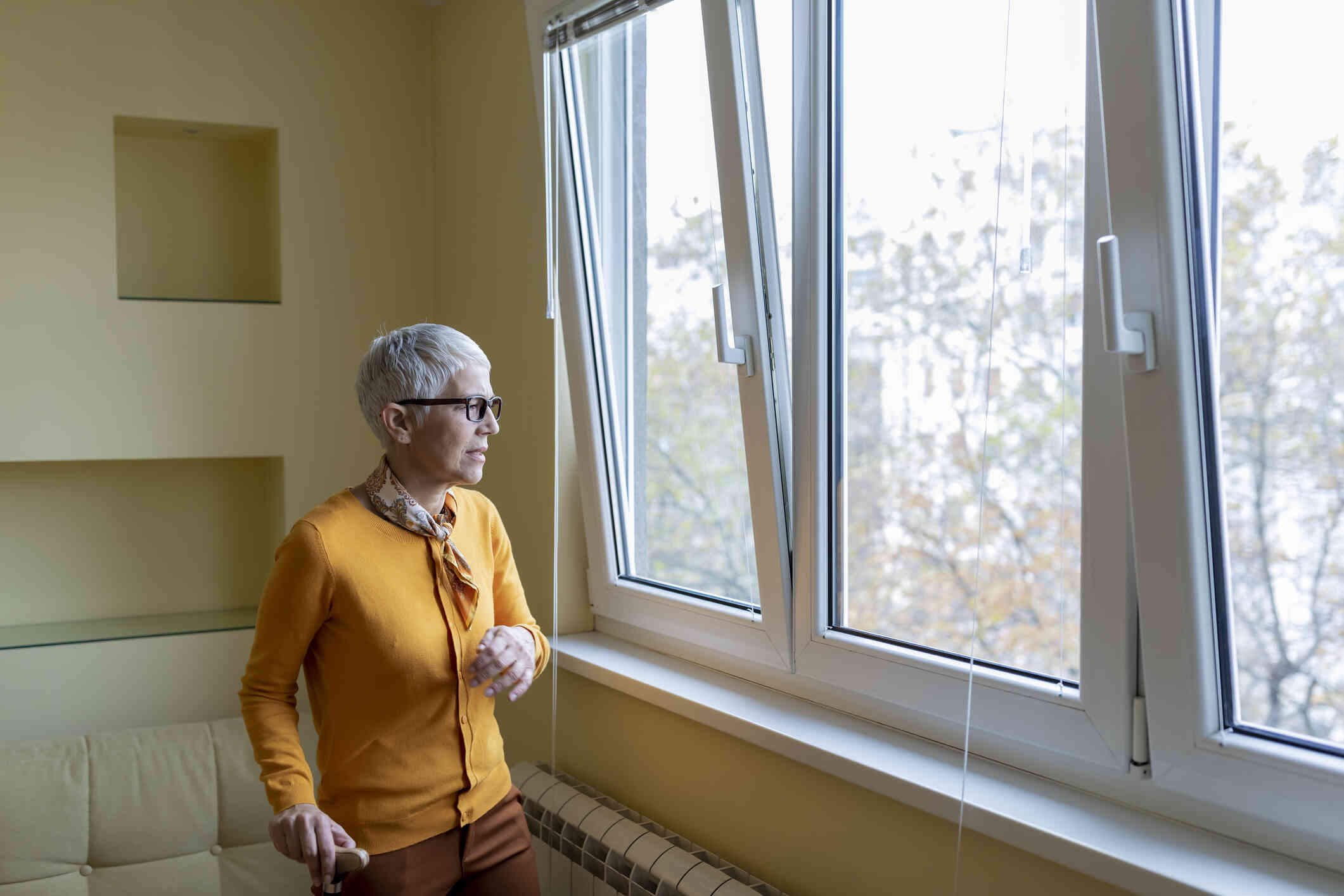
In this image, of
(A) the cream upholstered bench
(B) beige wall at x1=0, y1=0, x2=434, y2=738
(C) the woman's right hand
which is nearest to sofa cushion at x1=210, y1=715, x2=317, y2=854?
(A) the cream upholstered bench

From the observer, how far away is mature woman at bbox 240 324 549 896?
61.5 inches

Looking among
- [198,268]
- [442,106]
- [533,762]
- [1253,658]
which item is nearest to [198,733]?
[533,762]

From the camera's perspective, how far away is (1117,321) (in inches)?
54.3

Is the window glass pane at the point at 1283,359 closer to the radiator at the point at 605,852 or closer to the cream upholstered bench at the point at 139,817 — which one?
the radiator at the point at 605,852

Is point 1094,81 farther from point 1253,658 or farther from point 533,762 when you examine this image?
point 533,762

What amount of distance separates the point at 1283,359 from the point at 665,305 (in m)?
1.36

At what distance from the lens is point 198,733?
8.51ft

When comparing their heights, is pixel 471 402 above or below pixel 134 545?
above

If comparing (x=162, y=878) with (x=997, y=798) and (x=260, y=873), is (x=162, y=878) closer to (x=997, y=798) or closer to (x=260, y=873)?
(x=260, y=873)

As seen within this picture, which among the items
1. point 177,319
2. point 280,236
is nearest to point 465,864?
point 177,319

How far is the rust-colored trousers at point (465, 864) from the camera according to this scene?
1.59 metres

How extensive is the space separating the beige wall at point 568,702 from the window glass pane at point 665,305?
0.22 meters

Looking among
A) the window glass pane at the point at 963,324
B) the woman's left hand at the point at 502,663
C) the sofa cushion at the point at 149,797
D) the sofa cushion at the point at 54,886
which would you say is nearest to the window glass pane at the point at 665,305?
the window glass pane at the point at 963,324

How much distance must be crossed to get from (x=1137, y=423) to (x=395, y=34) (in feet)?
8.62
